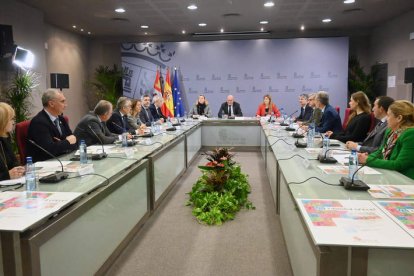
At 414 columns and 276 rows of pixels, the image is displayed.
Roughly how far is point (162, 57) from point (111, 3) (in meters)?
3.55

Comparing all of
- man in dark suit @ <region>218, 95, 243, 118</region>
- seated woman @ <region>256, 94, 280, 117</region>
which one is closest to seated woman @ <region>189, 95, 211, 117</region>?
man in dark suit @ <region>218, 95, 243, 118</region>

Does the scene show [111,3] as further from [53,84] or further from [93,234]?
[93,234]

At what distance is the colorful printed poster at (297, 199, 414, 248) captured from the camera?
1361mm

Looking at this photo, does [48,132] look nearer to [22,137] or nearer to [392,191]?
[22,137]

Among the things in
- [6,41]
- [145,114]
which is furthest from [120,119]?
[6,41]

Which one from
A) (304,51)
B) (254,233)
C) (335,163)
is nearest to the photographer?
(335,163)

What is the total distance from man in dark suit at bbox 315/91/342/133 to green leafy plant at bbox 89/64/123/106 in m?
6.52

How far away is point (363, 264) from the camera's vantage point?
1.41m

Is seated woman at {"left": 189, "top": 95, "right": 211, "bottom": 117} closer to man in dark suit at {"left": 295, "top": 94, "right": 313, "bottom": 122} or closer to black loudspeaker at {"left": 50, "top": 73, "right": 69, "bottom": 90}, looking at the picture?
Answer: man in dark suit at {"left": 295, "top": 94, "right": 313, "bottom": 122}

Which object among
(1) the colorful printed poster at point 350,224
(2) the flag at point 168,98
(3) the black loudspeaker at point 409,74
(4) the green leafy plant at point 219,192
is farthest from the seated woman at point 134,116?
(3) the black loudspeaker at point 409,74

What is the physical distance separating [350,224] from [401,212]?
33 cm

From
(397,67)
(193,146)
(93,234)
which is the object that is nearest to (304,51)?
(397,67)

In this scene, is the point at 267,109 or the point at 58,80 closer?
the point at 58,80

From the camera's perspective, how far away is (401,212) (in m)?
1.67
